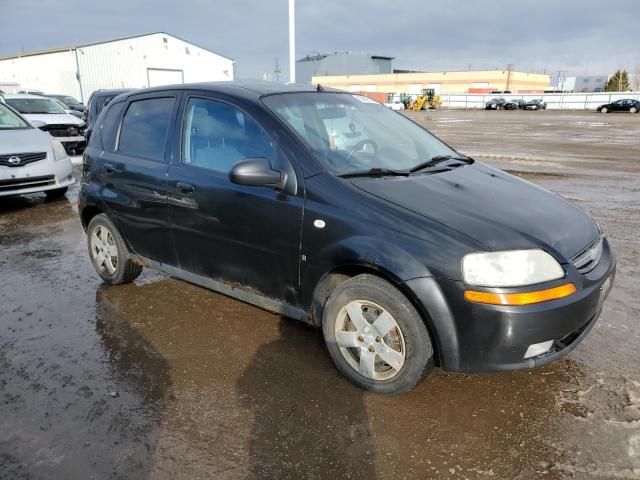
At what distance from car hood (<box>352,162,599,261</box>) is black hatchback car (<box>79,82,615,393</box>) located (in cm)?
1

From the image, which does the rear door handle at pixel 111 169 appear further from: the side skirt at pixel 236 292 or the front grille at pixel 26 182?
the front grille at pixel 26 182

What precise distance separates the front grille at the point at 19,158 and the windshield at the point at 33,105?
8.02m

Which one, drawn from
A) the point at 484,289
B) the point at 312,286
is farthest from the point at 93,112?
the point at 484,289

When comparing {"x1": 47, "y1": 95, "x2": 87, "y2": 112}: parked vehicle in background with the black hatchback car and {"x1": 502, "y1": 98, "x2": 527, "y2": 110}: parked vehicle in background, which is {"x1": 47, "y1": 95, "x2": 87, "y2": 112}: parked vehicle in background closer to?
the black hatchback car

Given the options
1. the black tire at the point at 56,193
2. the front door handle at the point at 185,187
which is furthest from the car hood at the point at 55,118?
the front door handle at the point at 185,187

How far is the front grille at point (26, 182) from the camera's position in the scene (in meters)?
7.42

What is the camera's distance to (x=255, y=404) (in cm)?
281

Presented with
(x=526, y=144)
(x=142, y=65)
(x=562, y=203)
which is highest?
(x=142, y=65)

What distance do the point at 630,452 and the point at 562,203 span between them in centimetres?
151

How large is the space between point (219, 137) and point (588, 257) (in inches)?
96.7

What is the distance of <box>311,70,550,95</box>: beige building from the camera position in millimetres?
84562

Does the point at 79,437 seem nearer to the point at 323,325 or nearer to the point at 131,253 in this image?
the point at 323,325

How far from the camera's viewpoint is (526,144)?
55.2 feet

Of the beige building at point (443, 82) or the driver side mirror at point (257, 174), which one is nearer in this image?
the driver side mirror at point (257, 174)
